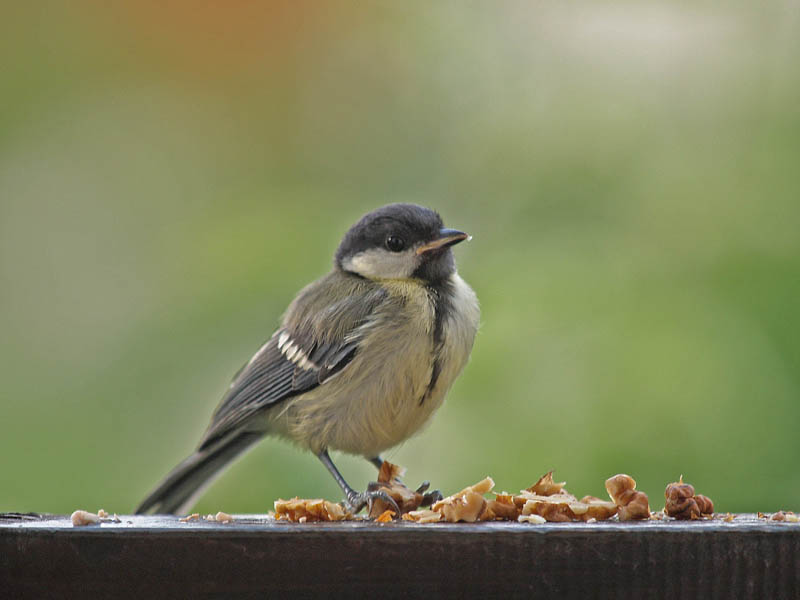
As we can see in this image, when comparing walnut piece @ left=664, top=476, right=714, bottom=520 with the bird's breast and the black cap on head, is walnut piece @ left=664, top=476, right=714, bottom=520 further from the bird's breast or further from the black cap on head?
the black cap on head

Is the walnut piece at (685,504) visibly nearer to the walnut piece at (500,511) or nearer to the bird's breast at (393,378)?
the walnut piece at (500,511)

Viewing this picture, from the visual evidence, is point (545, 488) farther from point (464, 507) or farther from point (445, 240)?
point (445, 240)

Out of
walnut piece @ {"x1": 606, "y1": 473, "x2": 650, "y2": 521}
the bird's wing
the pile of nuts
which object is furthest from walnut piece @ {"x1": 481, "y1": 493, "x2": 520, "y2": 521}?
the bird's wing

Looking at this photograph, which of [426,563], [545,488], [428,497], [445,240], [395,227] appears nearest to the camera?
[426,563]

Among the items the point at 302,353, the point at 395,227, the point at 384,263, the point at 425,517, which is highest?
the point at 395,227

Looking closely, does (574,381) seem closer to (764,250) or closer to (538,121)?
(764,250)

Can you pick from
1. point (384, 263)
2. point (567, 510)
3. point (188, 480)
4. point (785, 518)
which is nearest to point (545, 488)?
point (567, 510)
